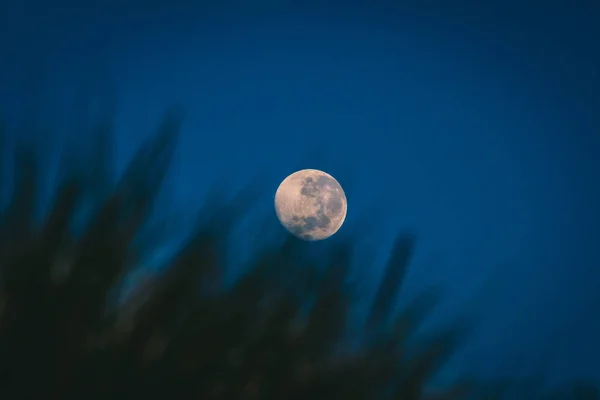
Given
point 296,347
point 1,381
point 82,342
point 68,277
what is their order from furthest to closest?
point 296,347
point 68,277
point 82,342
point 1,381

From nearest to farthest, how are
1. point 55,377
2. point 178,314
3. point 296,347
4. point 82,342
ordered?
point 55,377 < point 82,342 < point 178,314 < point 296,347

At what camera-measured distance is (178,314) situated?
7.18 m

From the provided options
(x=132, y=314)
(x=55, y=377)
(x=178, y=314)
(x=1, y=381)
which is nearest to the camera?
(x=1, y=381)

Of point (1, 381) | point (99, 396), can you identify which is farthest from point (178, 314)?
point (1, 381)

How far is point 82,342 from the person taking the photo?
550 cm

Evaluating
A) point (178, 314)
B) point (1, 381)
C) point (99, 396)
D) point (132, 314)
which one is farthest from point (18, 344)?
point (178, 314)

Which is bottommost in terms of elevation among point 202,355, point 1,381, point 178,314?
point 1,381

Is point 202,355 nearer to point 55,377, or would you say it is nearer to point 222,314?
point 222,314

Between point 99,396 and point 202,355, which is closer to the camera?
point 99,396

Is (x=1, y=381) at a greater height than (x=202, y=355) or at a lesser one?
lesser

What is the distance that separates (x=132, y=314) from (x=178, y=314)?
0.81 meters

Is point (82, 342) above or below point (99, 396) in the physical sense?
above

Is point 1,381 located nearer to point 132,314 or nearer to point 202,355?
point 132,314

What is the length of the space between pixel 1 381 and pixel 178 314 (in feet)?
9.54
